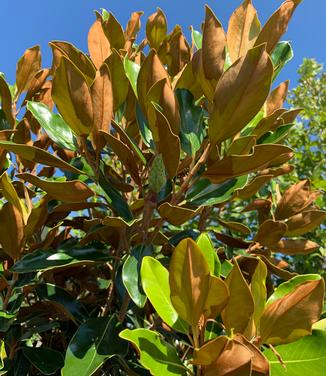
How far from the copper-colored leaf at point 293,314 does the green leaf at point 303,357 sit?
3.8 inches

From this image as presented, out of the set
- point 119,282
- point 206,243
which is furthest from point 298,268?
point 206,243

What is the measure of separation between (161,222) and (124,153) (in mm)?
254

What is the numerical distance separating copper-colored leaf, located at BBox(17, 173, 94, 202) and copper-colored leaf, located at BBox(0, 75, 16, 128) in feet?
1.97

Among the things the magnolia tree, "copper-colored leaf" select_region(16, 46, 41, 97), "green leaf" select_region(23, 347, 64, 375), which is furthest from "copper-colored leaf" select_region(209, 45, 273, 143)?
"copper-colored leaf" select_region(16, 46, 41, 97)

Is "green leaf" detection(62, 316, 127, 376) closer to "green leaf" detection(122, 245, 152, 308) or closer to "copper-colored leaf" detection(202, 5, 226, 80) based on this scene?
"green leaf" detection(122, 245, 152, 308)

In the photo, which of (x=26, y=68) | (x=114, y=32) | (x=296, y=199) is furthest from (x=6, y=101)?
(x=296, y=199)

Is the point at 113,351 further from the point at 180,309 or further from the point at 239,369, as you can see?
the point at 239,369

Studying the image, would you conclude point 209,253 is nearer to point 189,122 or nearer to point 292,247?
point 189,122

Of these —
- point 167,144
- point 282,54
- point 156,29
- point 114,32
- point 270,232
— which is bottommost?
point 270,232

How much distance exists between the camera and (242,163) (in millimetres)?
1358

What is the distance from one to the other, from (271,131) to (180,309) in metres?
0.88

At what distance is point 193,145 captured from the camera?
151 centimetres

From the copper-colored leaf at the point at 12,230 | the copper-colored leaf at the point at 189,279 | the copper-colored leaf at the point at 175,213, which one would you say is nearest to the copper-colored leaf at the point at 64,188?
the copper-colored leaf at the point at 12,230

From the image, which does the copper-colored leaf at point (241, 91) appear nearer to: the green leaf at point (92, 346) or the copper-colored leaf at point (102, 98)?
the copper-colored leaf at point (102, 98)
